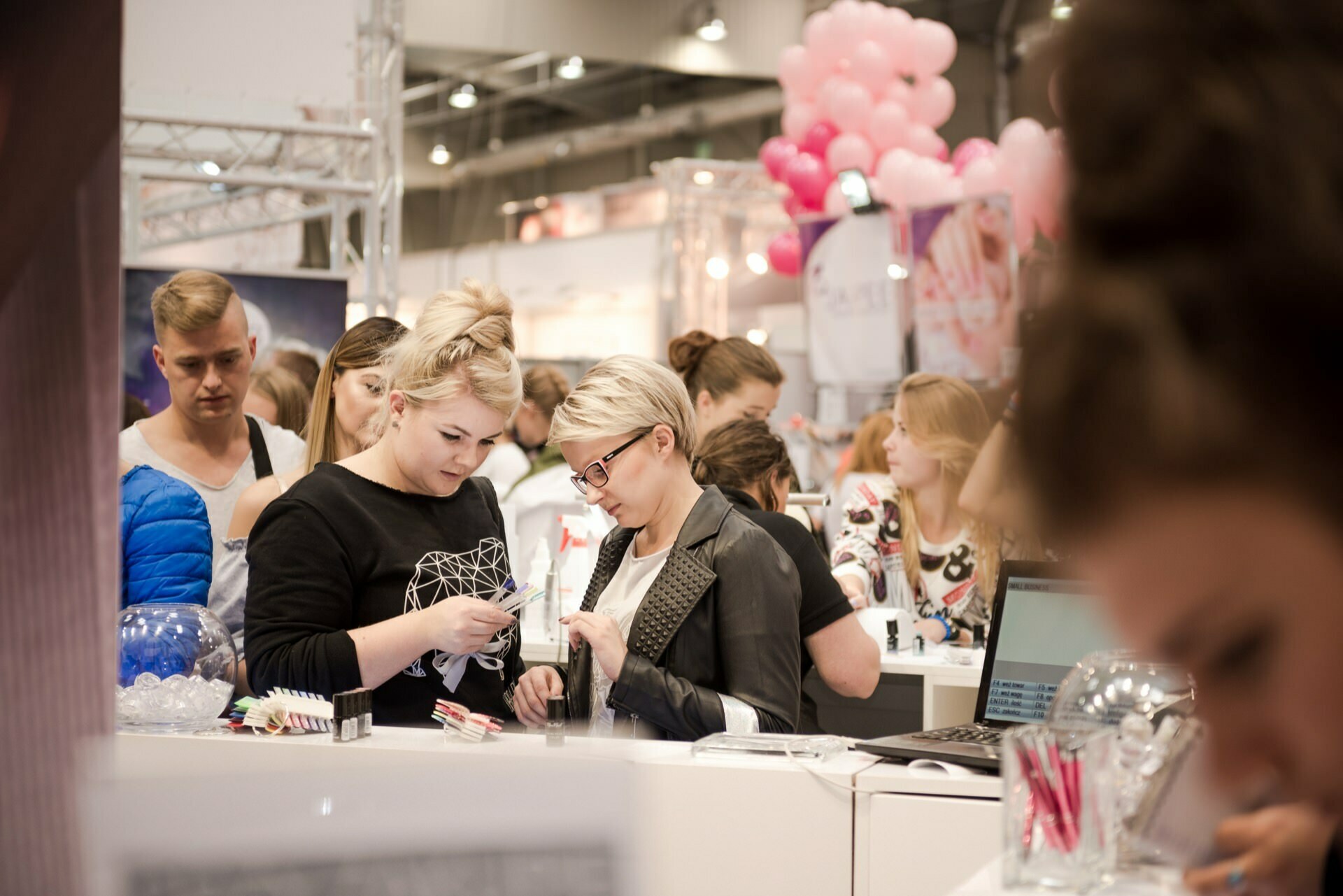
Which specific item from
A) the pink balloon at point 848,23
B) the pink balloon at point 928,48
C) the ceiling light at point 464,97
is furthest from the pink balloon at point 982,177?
the ceiling light at point 464,97

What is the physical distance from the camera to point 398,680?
1.96 m

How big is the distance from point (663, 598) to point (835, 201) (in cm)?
556

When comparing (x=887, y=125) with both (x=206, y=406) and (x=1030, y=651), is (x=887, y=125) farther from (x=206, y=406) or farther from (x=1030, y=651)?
(x=1030, y=651)

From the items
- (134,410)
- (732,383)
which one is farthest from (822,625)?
(134,410)

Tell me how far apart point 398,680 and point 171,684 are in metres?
0.34

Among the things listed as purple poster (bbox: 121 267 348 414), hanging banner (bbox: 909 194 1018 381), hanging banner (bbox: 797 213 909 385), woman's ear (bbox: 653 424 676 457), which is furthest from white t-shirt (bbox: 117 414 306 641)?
hanging banner (bbox: 797 213 909 385)

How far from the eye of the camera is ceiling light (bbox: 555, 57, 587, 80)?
12375 mm

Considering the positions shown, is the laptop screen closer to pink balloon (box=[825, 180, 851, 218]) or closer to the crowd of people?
the crowd of people

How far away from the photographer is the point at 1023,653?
75.2 inches

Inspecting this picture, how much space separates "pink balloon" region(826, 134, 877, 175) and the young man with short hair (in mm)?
4704

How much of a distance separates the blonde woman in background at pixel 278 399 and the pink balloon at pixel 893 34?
14.8 ft

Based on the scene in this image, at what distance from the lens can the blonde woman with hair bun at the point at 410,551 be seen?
183 centimetres

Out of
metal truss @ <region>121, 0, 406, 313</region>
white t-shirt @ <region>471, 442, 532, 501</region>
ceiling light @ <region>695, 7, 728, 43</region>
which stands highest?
ceiling light @ <region>695, 7, 728, 43</region>

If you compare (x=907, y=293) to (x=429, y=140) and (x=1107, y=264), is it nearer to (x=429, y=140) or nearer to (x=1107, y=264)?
(x=1107, y=264)
